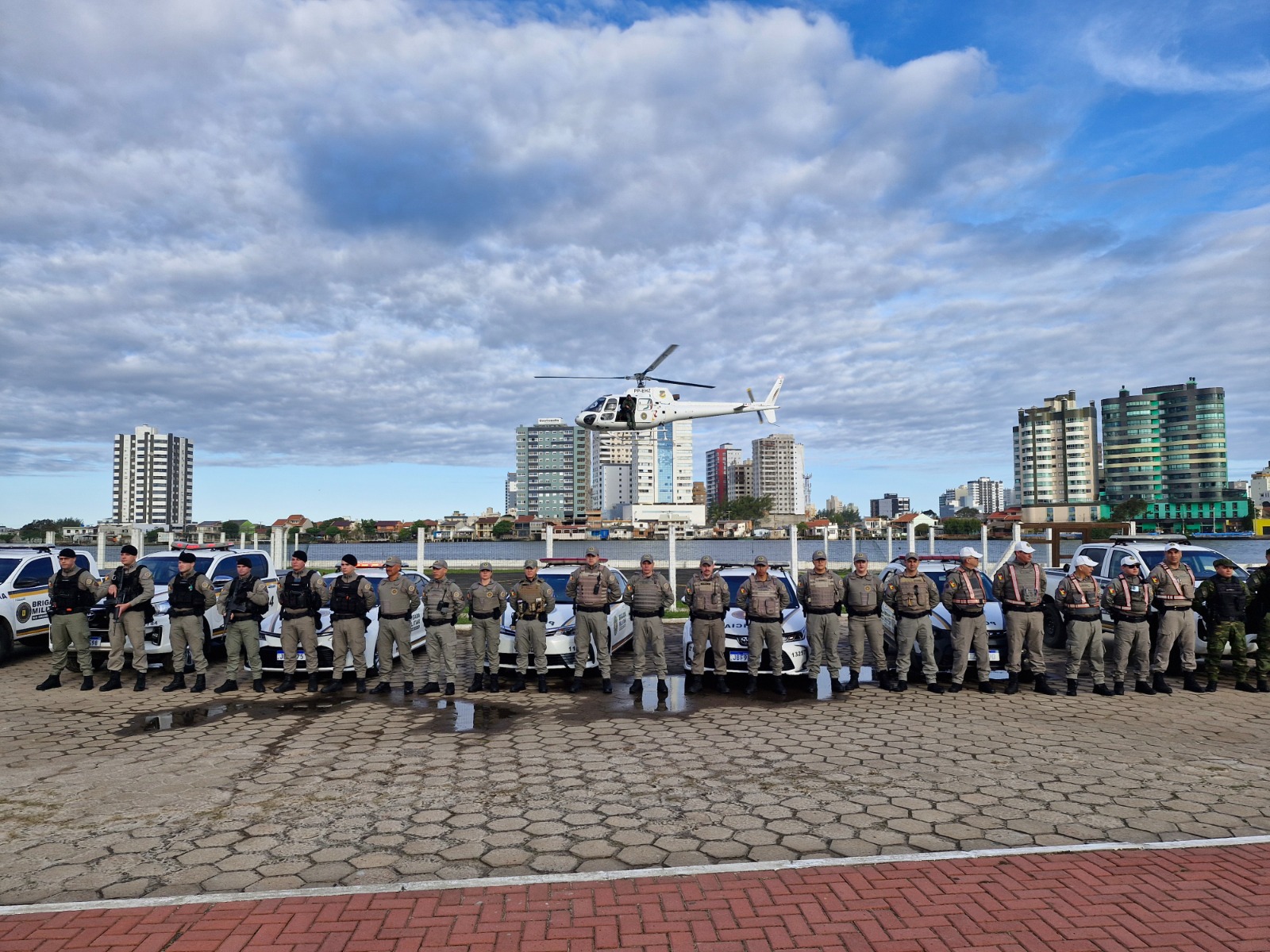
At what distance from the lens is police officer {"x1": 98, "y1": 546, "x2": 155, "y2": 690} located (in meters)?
9.58

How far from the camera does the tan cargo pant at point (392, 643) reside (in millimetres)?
9414

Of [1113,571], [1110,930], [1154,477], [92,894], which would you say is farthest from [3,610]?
[1154,477]

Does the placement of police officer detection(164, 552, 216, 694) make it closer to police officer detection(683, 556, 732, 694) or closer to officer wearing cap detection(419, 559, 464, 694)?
officer wearing cap detection(419, 559, 464, 694)

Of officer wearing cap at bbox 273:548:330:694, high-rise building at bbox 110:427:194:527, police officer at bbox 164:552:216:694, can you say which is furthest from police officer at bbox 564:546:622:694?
high-rise building at bbox 110:427:194:527

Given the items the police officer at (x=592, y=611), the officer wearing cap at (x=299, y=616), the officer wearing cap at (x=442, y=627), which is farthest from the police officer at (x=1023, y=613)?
the officer wearing cap at (x=299, y=616)

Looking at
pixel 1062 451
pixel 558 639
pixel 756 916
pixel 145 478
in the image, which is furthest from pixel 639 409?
pixel 145 478

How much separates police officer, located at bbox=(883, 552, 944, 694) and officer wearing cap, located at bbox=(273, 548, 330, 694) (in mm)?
7121

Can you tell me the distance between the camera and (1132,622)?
950 centimetres

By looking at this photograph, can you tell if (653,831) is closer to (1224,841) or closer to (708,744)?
(708,744)

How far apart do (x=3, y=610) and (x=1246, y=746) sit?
14986 mm

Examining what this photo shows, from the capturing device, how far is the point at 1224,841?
459cm

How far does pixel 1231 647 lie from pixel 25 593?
16.6 metres

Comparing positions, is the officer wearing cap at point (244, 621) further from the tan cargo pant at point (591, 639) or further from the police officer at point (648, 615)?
the police officer at point (648, 615)

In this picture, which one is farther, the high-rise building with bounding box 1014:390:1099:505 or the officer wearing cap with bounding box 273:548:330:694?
the high-rise building with bounding box 1014:390:1099:505
